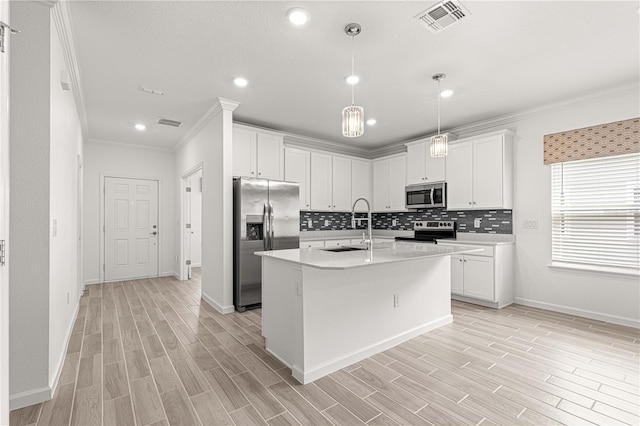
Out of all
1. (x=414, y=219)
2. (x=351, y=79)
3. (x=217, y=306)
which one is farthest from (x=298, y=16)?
(x=414, y=219)

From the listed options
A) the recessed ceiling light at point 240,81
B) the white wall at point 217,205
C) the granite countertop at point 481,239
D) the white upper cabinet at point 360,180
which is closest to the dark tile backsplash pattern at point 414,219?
the granite countertop at point 481,239

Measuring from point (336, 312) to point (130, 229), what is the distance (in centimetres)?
525

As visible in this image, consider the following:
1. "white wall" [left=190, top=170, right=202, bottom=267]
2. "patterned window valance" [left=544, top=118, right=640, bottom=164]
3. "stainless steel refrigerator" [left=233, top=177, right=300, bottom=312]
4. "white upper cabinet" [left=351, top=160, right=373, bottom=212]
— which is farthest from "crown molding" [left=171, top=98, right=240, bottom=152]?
"patterned window valance" [left=544, top=118, right=640, bottom=164]

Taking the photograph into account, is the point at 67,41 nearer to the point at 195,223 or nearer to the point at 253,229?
the point at 253,229

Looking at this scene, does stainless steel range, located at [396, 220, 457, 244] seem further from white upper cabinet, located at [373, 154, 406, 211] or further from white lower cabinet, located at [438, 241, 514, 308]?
white lower cabinet, located at [438, 241, 514, 308]

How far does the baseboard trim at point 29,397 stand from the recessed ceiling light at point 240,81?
298 centimetres

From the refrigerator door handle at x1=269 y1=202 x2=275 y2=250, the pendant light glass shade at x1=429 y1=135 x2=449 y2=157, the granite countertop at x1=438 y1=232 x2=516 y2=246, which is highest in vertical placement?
the pendant light glass shade at x1=429 y1=135 x2=449 y2=157

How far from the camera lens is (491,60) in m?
2.87

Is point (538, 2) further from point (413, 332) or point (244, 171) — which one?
point (244, 171)

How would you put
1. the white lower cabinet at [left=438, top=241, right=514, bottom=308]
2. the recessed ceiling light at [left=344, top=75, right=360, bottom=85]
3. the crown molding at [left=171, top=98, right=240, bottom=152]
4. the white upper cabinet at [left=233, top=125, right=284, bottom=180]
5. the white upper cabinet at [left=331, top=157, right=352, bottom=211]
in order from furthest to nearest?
the white upper cabinet at [left=331, top=157, right=352, bottom=211]
the white upper cabinet at [left=233, top=125, right=284, bottom=180]
the white lower cabinet at [left=438, top=241, right=514, bottom=308]
the crown molding at [left=171, top=98, right=240, bottom=152]
the recessed ceiling light at [left=344, top=75, right=360, bottom=85]

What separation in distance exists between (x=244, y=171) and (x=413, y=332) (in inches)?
118

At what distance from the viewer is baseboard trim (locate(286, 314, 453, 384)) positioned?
2289 millimetres

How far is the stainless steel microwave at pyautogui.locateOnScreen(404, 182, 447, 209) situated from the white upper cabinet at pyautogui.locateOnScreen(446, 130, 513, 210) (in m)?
0.10

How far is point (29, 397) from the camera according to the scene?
199 cm
